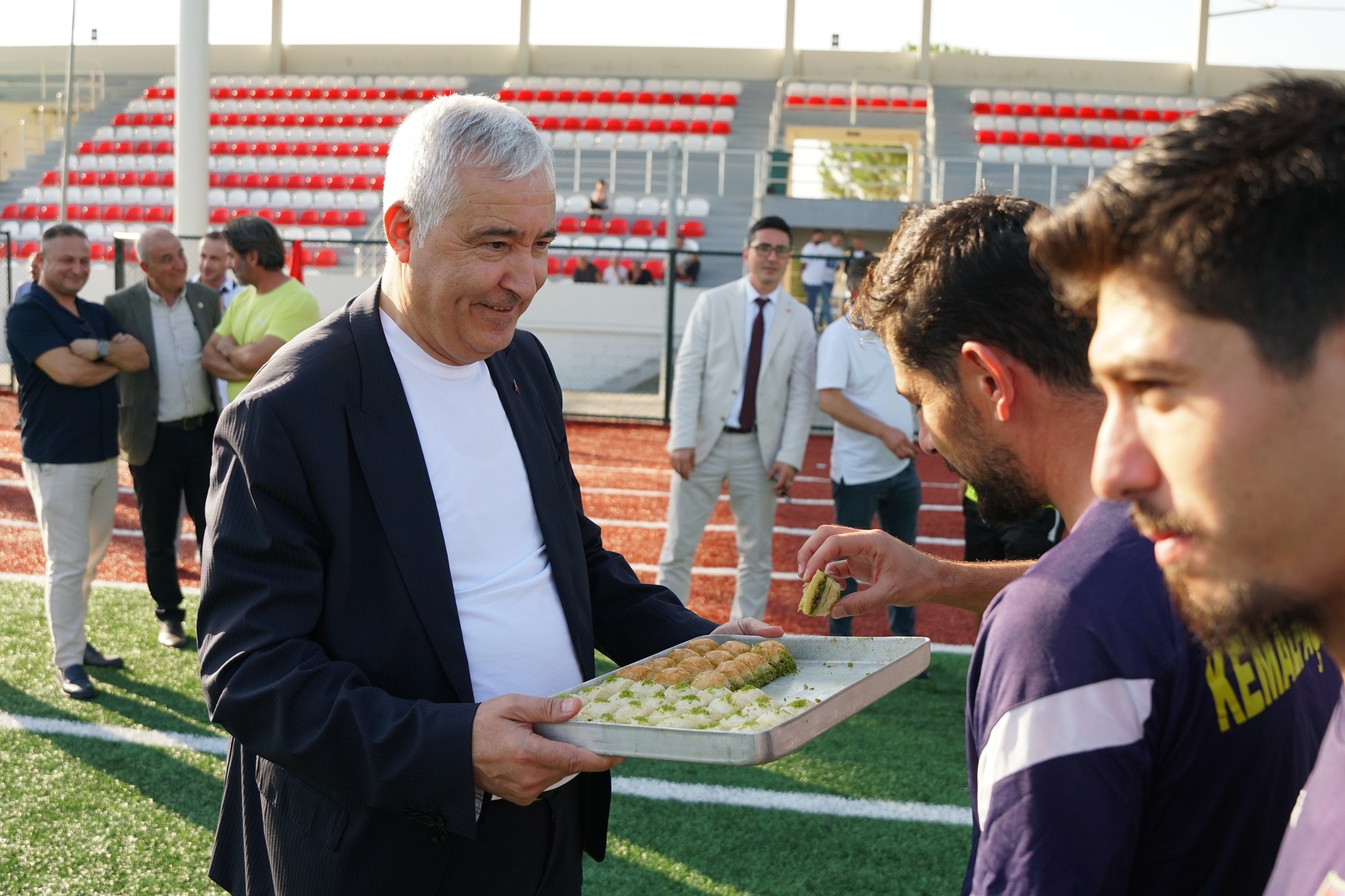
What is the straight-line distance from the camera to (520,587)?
2.13 m

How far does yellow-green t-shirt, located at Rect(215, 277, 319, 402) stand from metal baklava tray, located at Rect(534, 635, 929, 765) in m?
4.50

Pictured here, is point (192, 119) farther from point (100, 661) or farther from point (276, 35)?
point (276, 35)

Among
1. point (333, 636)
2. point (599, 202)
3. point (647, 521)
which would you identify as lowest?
point (647, 521)

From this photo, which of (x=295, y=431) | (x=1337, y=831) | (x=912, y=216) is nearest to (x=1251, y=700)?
(x=1337, y=831)

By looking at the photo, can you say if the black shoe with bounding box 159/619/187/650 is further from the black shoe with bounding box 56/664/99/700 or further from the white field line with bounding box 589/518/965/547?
A: the white field line with bounding box 589/518/965/547

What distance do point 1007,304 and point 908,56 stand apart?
30736 millimetres

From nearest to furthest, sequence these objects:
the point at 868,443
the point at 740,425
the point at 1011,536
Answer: the point at 1011,536 < the point at 868,443 < the point at 740,425

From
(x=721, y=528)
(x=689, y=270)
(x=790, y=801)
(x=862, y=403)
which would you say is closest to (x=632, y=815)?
(x=790, y=801)

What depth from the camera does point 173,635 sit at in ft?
20.2

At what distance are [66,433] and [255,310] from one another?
1194mm

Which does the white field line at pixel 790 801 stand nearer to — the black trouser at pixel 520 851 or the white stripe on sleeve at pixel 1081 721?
the black trouser at pixel 520 851

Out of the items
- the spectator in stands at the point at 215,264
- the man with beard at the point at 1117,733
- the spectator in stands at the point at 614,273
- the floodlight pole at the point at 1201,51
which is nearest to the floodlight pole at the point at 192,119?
the spectator in stands at the point at 614,273

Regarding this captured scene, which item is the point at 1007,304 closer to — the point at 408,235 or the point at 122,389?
the point at 408,235

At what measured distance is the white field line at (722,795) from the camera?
427cm
